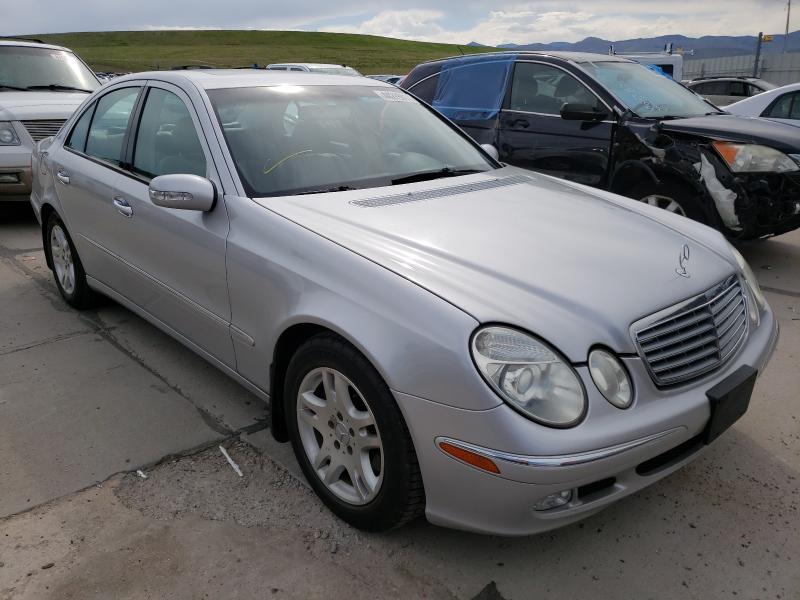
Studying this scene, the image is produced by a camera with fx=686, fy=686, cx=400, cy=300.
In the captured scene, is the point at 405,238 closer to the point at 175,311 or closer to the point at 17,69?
the point at 175,311

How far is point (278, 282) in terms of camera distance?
254 centimetres

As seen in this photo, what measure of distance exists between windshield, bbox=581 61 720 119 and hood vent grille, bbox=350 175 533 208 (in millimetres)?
2682

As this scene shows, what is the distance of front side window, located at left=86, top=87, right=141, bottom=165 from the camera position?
3.82 metres

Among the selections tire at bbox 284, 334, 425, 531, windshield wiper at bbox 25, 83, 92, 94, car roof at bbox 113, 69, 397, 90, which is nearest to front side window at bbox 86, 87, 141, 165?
car roof at bbox 113, 69, 397, 90

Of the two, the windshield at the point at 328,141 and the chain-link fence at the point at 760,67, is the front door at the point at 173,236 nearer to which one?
the windshield at the point at 328,141

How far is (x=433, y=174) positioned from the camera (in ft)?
10.8

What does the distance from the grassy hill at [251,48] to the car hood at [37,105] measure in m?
51.6

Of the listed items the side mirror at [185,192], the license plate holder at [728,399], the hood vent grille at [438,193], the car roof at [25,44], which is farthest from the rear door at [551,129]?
the car roof at [25,44]

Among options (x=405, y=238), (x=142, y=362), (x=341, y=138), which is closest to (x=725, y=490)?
(x=405, y=238)

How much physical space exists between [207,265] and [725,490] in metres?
2.29

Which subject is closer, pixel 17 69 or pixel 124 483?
pixel 124 483

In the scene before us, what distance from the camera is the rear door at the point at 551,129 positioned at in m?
5.61

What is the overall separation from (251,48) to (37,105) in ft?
260

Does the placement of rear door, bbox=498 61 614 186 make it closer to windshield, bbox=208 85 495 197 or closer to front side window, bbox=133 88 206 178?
windshield, bbox=208 85 495 197
